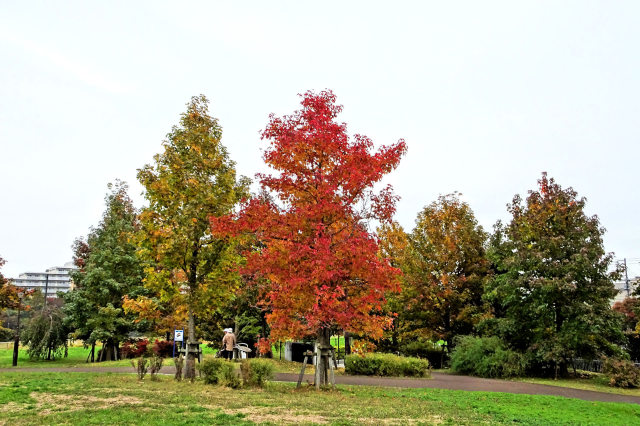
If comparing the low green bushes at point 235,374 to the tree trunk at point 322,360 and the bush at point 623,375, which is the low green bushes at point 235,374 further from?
the bush at point 623,375

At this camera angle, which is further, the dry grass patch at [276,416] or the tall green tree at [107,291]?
the tall green tree at [107,291]

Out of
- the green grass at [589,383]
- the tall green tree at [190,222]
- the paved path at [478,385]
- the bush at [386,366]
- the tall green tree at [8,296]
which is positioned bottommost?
the green grass at [589,383]

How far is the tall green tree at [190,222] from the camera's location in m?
15.7

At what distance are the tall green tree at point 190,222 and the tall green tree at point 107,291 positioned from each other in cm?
1472

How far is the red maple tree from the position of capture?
13688 millimetres

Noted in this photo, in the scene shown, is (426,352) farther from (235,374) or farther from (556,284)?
(235,374)

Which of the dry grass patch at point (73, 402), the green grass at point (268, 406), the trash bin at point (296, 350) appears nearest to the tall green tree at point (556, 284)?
the green grass at point (268, 406)

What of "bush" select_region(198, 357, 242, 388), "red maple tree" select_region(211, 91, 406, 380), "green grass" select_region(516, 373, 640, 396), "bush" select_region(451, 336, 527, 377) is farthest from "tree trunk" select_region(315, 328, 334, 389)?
"green grass" select_region(516, 373, 640, 396)

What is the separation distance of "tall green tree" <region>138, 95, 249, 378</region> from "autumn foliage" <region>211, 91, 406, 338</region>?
4.34 feet

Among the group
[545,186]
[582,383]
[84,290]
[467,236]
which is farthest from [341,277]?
[84,290]

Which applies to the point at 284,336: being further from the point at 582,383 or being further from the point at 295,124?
the point at 582,383

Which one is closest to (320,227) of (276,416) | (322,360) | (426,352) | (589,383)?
(322,360)

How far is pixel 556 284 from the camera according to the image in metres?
20.7

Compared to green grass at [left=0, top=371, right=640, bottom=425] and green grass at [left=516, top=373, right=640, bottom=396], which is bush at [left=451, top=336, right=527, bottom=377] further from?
green grass at [left=0, top=371, right=640, bottom=425]
